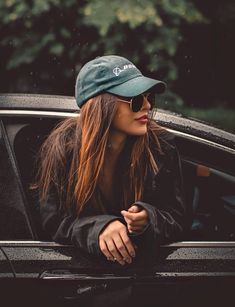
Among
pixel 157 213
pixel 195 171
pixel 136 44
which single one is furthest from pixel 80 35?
pixel 157 213

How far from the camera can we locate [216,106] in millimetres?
8180

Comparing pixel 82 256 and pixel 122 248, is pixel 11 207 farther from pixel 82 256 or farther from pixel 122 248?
pixel 122 248

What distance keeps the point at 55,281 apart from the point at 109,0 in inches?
162

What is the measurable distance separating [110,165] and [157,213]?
285mm

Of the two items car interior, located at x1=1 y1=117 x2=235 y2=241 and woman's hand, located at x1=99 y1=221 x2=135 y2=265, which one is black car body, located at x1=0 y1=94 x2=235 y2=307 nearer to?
car interior, located at x1=1 y1=117 x2=235 y2=241

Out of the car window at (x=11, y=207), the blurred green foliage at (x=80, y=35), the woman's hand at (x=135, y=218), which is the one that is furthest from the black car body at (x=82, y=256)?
the blurred green foliage at (x=80, y=35)

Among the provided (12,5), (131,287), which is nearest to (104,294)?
(131,287)

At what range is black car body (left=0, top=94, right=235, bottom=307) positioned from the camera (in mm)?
2773

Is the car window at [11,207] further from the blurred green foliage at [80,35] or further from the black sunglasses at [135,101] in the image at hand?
the blurred green foliage at [80,35]

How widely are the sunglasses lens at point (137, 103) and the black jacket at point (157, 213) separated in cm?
18

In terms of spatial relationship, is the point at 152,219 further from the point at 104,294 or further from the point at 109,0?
the point at 109,0

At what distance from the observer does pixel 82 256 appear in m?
2.79

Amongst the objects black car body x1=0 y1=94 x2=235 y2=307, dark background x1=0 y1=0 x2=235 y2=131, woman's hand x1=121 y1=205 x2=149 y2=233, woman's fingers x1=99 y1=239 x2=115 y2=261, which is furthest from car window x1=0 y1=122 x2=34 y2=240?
dark background x1=0 y1=0 x2=235 y2=131

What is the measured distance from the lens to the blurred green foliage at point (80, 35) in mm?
6727
